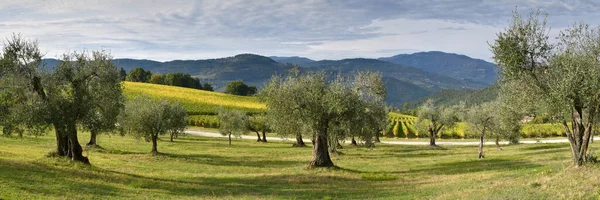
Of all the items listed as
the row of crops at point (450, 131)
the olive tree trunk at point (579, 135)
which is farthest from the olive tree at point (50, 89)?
the row of crops at point (450, 131)

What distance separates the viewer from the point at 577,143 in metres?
26.2

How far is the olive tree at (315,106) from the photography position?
130 ft

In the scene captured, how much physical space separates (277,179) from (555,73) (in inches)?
879

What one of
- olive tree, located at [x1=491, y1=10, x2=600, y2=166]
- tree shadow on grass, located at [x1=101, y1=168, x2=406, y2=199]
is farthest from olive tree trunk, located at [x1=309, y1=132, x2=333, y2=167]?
olive tree, located at [x1=491, y1=10, x2=600, y2=166]

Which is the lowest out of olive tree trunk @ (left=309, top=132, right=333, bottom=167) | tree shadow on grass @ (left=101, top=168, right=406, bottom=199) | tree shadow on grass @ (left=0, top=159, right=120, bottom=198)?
tree shadow on grass @ (left=101, top=168, right=406, bottom=199)

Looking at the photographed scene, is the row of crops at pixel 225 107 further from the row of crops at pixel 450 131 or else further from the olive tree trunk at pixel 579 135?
the olive tree trunk at pixel 579 135

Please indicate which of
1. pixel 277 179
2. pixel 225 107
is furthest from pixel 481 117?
pixel 225 107

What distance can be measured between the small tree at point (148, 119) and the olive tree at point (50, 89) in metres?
19.3

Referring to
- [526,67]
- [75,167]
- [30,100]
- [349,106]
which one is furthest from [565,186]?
[30,100]

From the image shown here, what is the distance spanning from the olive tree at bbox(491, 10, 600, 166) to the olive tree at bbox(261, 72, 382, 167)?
15.6 metres

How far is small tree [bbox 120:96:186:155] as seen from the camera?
56438 millimetres

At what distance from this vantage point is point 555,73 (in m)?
25.8

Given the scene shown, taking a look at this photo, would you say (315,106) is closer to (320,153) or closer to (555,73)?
(320,153)

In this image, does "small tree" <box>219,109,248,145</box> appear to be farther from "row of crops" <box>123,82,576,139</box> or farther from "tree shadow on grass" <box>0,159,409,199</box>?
"tree shadow on grass" <box>0,159,409,199</box>
